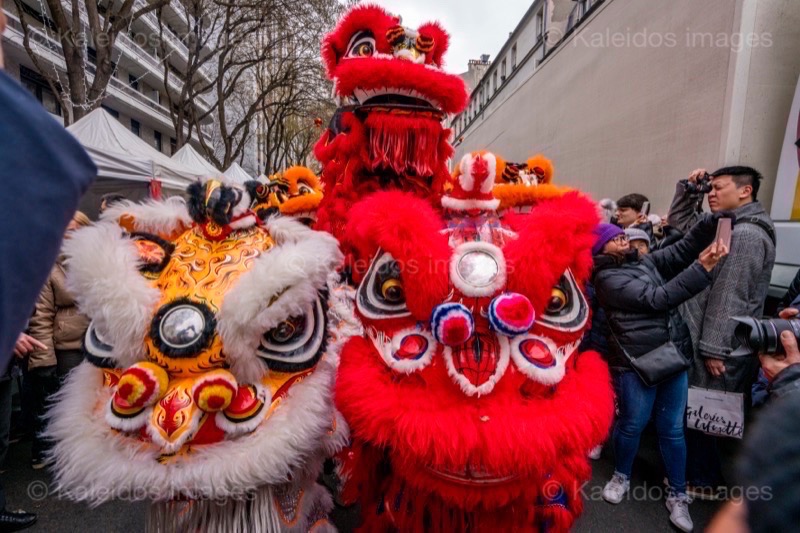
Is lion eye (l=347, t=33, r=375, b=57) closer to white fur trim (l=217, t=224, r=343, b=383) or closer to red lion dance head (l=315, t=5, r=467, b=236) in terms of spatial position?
red lion dance head (l=315, t=5, r=467, b=236)

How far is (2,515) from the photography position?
239 centimetres

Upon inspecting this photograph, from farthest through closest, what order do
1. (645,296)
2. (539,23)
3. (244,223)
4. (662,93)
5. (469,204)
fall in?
(539,23) < (662,93) < (645,296) < (469,204) < (244,223)

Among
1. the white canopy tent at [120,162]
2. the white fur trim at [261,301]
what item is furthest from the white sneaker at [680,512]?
the white canopy tent at [120,162]

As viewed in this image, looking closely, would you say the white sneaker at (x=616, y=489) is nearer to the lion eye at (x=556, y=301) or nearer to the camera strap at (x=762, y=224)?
the camera strap at (x=762, y=224)

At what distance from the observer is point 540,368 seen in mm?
1397

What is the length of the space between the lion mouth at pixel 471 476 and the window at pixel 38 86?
598 inches

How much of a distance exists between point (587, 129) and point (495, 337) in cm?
782

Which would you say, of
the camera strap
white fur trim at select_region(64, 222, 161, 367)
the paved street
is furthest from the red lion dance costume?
the camera strap

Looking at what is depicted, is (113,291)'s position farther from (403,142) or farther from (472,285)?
(403,142)

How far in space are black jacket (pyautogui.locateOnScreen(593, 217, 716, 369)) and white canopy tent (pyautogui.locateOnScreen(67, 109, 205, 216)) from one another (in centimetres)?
521

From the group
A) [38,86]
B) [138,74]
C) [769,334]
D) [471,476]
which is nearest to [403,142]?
[471,476]

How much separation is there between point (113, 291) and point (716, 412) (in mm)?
3104

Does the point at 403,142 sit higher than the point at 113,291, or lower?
higher

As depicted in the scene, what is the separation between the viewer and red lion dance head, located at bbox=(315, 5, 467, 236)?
2.05m
